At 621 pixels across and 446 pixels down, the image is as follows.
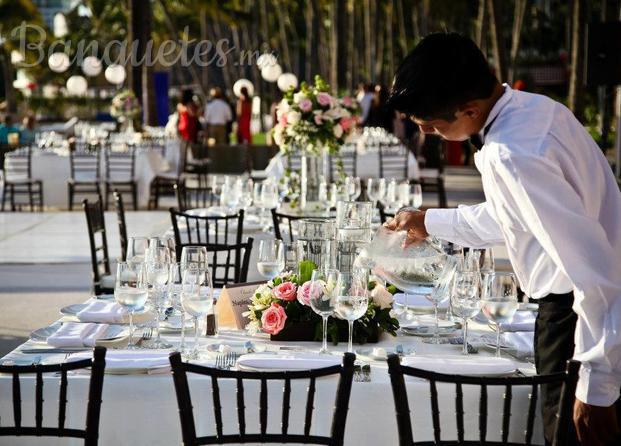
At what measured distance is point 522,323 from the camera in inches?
167

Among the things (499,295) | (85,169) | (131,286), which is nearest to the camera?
(499,295)

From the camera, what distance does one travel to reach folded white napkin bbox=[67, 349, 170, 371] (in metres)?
3.46

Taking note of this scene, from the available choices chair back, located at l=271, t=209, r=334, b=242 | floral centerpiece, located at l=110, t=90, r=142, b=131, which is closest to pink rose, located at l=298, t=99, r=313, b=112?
chair back, located at l=271, t=209, r=334, b=242

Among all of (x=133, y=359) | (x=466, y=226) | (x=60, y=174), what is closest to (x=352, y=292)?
(x=466, y=226)

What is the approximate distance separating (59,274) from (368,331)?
6335 millimetres

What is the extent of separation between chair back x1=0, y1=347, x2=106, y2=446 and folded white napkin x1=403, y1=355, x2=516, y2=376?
978mm

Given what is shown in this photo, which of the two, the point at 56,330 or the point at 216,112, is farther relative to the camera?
the point at 216,112

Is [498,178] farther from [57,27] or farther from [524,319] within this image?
[57,27]

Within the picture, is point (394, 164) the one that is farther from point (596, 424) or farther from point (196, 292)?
point (596, 424)

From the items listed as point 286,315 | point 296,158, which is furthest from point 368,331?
point 296,158

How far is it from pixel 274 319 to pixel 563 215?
1432 millimetres

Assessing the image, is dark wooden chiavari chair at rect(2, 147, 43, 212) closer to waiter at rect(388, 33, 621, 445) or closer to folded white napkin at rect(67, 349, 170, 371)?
folded white napkin at rect(67, 349, 170, 371)

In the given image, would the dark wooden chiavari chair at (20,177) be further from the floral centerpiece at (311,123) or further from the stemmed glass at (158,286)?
the stemmed glass at (158,286)

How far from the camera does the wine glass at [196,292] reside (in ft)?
11.6
